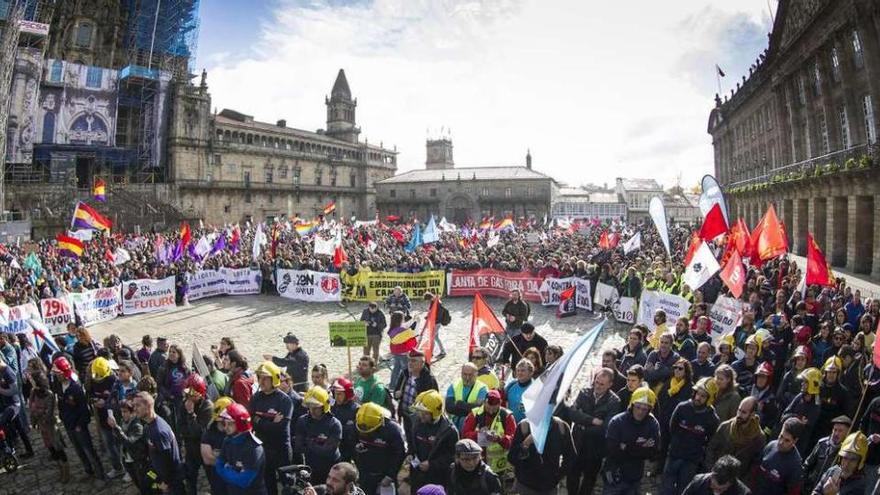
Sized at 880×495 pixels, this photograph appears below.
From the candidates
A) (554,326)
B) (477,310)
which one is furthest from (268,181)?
(477,310)

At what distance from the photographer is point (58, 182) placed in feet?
149

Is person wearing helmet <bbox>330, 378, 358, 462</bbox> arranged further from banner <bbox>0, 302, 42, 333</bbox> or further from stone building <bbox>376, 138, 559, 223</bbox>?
stone building <bbox>376, 138, 559, 223</bbox>

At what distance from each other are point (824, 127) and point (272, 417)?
35.1 meters

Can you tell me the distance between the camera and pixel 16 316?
12.4 metres

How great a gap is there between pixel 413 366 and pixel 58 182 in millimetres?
49715

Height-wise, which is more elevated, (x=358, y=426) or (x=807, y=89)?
(x=807, y=89)

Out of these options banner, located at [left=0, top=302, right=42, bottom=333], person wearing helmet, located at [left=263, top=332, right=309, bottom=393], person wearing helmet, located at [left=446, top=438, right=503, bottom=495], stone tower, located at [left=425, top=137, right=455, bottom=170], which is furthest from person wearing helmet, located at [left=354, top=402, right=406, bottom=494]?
stone tower, located at [left=425, top=137, right=455, bottom=170]

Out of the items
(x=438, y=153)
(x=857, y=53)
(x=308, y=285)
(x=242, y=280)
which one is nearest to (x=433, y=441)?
(x=308, y=285)

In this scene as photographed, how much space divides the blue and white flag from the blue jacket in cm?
261

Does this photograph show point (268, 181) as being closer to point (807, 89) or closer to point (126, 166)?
point (126, 166)

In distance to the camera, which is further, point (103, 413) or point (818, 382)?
point (103, 413)

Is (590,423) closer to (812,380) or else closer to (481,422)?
(481,422)

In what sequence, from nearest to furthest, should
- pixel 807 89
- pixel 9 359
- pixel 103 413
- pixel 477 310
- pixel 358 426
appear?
pixel 358 426 < pixel 103 413 < pixel 9 359 < pixel 477 310 < pixel 807 89

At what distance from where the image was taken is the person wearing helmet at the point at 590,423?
5.98m
